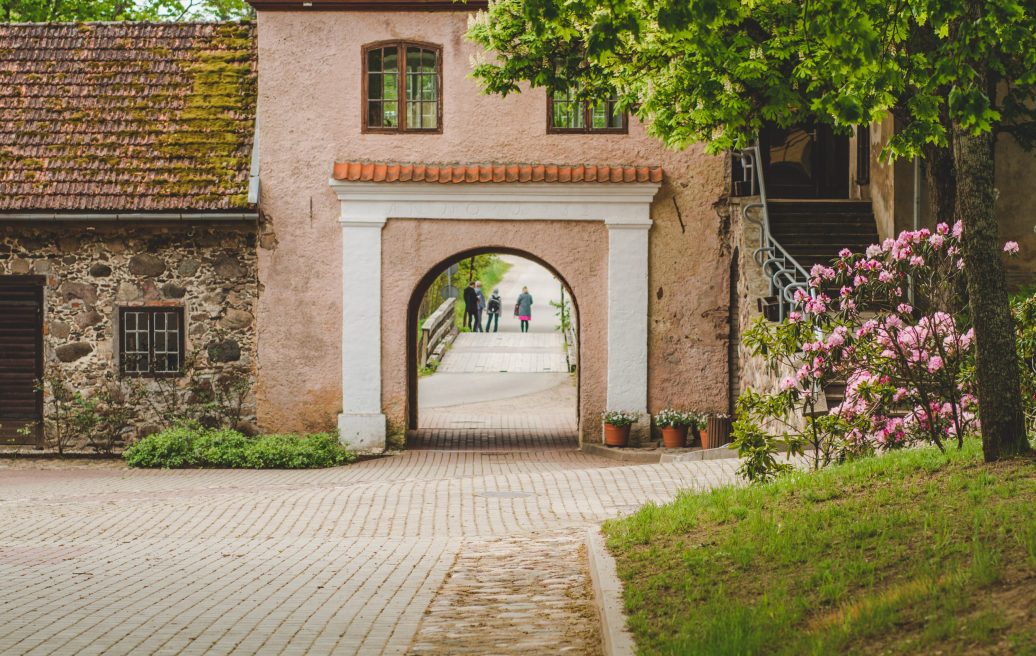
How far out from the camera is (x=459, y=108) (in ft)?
63.7

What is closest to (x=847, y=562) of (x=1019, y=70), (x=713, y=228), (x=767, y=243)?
(x=1019, y=70)

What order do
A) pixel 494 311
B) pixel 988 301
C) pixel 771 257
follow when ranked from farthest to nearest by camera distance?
pixel 494 311 → pixel 771 257 → pixel 988 301

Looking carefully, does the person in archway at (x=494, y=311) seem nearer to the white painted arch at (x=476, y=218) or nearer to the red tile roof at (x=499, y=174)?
the white painted arch at (x=476, y=218)

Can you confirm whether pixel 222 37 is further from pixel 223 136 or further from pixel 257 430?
pixel 257 430

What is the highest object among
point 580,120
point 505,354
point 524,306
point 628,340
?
point 580,120

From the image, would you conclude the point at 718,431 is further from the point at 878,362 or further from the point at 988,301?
the point at 988,301


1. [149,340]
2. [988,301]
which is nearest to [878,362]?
[988,301]

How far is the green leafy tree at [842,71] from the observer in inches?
291

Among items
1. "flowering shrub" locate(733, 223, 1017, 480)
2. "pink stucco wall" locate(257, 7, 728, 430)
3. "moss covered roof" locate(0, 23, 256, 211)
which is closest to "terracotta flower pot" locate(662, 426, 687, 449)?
"pink stucco wall" locate(257, 7, 728, 430)

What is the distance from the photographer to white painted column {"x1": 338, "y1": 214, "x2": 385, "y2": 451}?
1948cm

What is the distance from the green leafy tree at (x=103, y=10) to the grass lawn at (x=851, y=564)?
65.8ft

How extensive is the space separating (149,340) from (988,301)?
46.6ft

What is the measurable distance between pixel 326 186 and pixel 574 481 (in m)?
6.93

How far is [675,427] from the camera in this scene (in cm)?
1914
